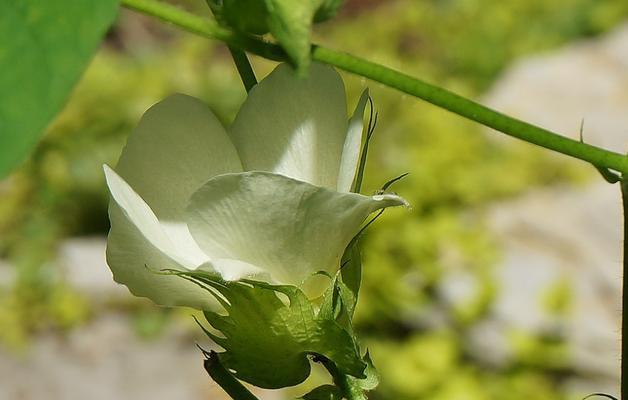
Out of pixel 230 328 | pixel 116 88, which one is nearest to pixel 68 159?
pixel 116 88

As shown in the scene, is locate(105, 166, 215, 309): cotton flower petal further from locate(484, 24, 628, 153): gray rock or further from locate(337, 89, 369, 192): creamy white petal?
locate(484, 24, 628, 153): gray rock

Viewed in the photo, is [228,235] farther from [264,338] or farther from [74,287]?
[74,287]

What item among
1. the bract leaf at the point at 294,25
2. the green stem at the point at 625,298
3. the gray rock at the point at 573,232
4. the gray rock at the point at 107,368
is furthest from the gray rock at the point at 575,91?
the bract leaf at the point at 294,25

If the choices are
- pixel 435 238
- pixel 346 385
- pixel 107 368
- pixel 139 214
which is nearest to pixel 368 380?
pixel 346 385

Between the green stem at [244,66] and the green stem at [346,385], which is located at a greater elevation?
the green stem at [244,66]

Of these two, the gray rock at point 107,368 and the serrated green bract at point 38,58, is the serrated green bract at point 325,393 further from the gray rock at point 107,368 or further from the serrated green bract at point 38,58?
the gray rock at point 107,368

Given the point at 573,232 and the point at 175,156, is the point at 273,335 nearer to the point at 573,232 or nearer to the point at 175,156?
the point at 175,156
